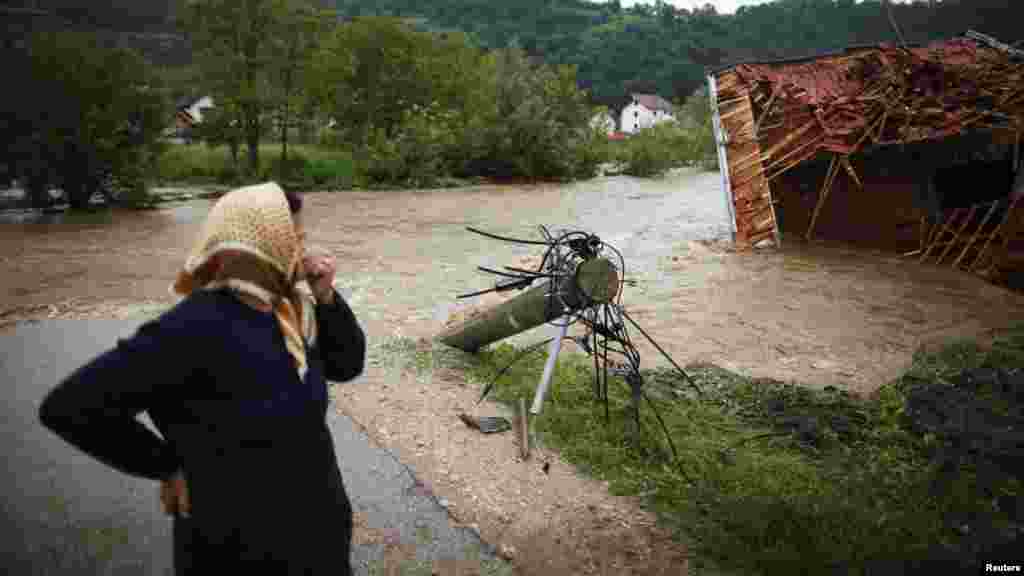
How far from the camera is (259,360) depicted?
1.86 meters

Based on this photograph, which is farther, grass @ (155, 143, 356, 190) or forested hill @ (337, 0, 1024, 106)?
grass @ (155, 143, 356, 190)

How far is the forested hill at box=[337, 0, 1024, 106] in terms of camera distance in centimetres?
990

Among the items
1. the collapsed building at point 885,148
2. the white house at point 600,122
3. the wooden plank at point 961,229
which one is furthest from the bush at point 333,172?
the wooden plank at point 961,229

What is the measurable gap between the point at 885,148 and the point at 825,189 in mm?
1257

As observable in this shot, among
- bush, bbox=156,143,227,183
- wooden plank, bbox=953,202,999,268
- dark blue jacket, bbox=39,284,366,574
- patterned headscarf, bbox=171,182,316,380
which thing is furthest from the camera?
bush, bbox=156,143,227,183

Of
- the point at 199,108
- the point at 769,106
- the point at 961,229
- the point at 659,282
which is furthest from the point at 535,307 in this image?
the point at 199,108

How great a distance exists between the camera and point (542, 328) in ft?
27.5

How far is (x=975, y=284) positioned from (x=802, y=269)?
2.68m

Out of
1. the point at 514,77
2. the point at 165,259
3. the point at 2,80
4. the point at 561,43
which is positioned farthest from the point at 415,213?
the point at 561,43

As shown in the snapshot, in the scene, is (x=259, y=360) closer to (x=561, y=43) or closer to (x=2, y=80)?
(x=2, y=80)

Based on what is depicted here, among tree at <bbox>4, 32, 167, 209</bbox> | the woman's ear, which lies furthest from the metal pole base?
tree at <bbox>4, 32, 167, 209</bbox>

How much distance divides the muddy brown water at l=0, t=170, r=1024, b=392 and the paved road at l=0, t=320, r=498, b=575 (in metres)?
3.44

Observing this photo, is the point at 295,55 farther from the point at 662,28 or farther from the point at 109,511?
the point at 662,28

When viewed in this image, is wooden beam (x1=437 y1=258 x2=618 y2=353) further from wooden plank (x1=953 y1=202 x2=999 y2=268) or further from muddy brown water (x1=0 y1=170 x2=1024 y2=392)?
wooden plank (x1=953 y1=202 x2=999 y2=268)
